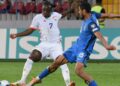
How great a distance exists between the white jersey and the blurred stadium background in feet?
6.03

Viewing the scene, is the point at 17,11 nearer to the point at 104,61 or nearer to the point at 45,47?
the point at 104,61

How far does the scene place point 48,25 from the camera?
44.6 ft

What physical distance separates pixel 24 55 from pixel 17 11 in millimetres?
4264

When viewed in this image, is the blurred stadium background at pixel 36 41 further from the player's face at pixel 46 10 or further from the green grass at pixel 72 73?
the player's face at pixel 46 10

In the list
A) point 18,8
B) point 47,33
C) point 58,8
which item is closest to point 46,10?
point 47,33

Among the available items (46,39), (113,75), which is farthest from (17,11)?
(46,39)

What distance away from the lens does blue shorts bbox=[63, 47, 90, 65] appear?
38.5ft

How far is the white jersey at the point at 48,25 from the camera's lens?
535 inches

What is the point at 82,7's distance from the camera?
11758 mm

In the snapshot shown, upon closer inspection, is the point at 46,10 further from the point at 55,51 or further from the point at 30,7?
the point at 30,7

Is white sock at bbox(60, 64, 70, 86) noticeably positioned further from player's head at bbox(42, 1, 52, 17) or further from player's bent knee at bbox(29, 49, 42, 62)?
player's head at bbox(42, 1, 52, 17)

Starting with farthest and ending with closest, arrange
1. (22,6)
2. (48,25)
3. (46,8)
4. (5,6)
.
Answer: (5,6) → (22,6) → (48,25) → (46,8)

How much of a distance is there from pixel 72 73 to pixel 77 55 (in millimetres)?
5373

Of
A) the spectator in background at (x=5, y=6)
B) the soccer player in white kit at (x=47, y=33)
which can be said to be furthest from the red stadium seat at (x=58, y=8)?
the soccer player in white kit at (x=47, y=33)
